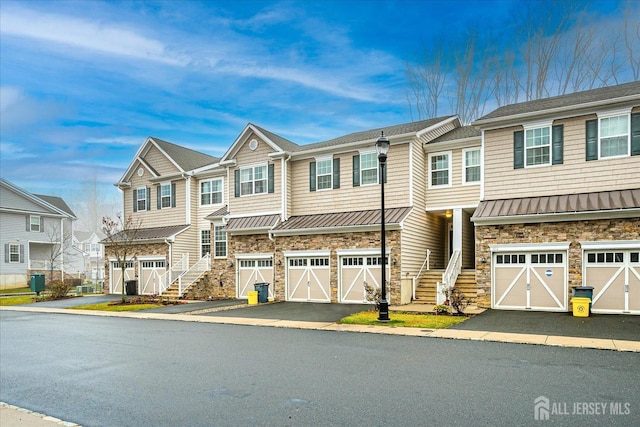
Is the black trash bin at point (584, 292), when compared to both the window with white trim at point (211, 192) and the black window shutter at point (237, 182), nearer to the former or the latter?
the black window shutter at point (237, 182)

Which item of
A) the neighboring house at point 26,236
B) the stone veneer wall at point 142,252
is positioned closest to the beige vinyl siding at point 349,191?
the stone veneer wall at point 142,252

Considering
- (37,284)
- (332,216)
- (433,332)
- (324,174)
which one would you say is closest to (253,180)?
(324,174)

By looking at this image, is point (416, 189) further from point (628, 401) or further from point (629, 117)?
point (628, 401)

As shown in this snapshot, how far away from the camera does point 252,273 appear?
25453 mm

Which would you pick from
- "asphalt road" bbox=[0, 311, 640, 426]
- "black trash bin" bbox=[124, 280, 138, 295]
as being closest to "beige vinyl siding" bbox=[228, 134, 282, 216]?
"black trash bin" bbox=[124, 280, 138, 295]

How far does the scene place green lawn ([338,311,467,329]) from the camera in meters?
14.2

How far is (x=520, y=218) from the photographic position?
58.4ft

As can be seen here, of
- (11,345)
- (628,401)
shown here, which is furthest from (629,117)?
(11,345)

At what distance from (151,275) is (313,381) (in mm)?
25028

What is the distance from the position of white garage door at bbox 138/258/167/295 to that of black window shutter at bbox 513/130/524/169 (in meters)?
21.6

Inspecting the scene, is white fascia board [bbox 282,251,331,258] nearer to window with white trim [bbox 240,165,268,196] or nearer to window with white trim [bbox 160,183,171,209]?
window with white trim [bbox 240,165,268,196]

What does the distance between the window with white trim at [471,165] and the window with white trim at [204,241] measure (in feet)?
55.6

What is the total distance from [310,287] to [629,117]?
1511cm

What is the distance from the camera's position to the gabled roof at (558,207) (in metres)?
16.1
